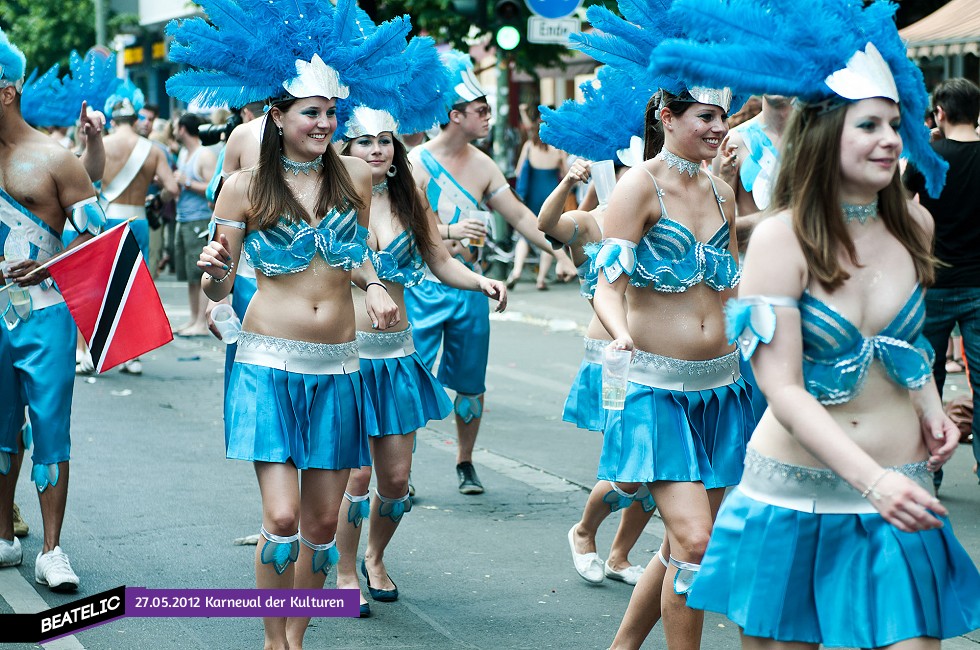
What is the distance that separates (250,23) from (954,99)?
4.25 meters

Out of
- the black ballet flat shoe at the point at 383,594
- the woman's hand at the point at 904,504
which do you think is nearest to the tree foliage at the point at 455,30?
the black ballet flat shoe at the point at 383,594

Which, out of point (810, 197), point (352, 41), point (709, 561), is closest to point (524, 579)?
point (352, 41)

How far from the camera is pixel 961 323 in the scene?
733cm

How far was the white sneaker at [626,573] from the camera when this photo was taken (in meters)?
5.93

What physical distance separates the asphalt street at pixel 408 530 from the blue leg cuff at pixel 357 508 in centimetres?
38

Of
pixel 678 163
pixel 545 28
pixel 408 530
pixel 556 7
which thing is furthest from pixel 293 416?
pixel 556 7

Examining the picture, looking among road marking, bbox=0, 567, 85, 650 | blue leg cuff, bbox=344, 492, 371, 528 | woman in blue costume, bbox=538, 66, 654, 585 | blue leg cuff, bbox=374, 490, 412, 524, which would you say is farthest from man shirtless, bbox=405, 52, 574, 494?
road marking, bbox=0, 567, 85, 650

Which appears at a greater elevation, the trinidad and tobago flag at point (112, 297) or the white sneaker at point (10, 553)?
the trinidad and tobago flag at point (112, 297)

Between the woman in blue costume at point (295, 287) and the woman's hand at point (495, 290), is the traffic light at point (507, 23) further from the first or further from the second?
the woman in blue costume at point (295, 287)

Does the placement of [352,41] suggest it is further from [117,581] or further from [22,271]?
[117,581]

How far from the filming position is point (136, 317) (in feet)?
18.7

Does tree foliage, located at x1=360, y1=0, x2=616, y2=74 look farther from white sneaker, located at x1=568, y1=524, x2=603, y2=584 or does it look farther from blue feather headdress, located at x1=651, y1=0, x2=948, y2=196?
blue feather headdress, located at x1=651, y1=0, x2=948, y2=196

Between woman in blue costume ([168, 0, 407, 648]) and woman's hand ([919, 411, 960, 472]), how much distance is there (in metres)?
2.13

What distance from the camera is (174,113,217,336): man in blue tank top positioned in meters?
13.5
